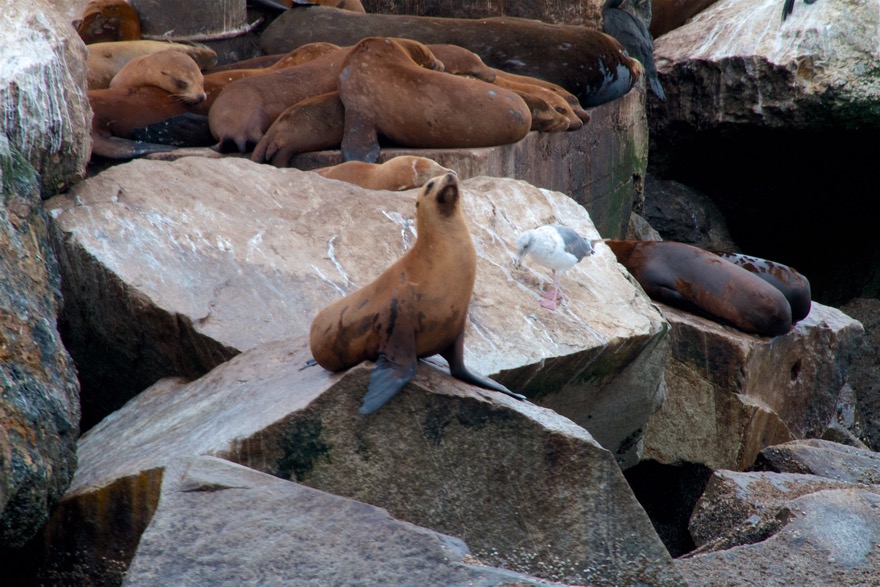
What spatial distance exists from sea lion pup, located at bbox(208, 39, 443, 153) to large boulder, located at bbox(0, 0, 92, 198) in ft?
5.79

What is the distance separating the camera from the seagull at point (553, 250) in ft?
15.4

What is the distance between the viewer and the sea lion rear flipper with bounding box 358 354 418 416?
9.79 ft

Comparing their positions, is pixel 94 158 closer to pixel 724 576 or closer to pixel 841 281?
pixel 724 576

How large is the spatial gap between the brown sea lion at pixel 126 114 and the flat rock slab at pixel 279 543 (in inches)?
159

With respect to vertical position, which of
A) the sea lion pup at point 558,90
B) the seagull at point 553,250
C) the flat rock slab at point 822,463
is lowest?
the flat rock slab at point 822,463

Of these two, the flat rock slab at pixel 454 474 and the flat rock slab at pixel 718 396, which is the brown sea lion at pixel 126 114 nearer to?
the flat rock slab at pixel 718 396

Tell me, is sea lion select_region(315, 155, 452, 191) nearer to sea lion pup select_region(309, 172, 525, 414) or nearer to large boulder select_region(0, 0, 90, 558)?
large boulder select_region(0, 0, 90, 558)

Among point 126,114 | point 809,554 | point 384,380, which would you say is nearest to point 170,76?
point 126,114

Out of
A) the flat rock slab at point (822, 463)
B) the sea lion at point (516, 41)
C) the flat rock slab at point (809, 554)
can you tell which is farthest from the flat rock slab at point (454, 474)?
the sea lion at point (516, 41)

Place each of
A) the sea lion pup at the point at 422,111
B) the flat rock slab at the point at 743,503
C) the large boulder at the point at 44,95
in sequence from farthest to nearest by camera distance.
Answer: the sea lion pup at the point at 422,111, the large boulder at the point at 44,95, the flat rock slab at the point at 743,503

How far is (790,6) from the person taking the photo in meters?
10.3

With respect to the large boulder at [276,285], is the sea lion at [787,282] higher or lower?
lower

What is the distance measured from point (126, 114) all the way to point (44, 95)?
7.49 feet

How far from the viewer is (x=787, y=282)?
684cm
